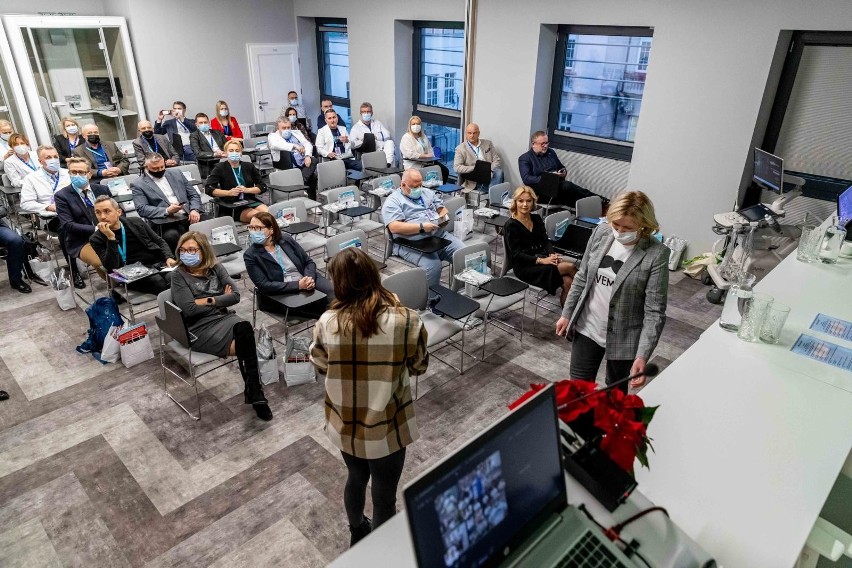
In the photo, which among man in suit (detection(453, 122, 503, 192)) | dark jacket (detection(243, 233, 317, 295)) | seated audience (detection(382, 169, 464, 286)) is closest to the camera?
dark jacket (detection(243, 233, 317, 295))

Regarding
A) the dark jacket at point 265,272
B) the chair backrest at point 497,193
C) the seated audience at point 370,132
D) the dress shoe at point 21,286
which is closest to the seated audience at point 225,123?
the seated audience at point 370,132

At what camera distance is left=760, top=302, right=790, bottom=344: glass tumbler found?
104 inches

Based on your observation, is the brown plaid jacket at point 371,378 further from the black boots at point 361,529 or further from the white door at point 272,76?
the white door at point 272,76

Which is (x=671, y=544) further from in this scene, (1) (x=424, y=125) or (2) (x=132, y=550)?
(1) (x=424, y=125)

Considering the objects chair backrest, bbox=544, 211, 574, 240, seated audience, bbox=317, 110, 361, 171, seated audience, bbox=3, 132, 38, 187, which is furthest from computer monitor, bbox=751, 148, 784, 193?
seated audience, bbox=3, 132, 38, 187

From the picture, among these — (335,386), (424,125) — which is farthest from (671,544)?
(424,125)

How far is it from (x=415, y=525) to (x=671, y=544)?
2.62 feet

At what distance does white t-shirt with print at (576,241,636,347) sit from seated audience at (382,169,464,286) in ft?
7.09

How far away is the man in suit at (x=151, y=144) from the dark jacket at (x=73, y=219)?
255 centimetres

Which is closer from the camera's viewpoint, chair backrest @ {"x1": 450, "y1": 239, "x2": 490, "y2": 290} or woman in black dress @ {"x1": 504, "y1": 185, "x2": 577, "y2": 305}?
chair backrest @ {"x1": 450, "y1": 239, "x2": 490, "y2": 290}

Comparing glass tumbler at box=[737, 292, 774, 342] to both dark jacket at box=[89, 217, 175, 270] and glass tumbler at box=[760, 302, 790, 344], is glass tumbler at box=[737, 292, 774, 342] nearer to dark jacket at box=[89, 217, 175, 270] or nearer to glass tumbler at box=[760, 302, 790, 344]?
glass tumbler at box=[760, 302, 790, 344]

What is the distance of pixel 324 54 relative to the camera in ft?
37.9

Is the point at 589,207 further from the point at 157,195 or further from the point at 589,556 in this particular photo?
the point at 589,556

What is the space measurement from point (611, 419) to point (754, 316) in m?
1.54
